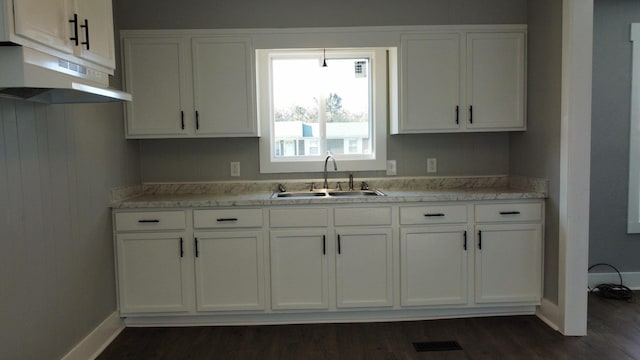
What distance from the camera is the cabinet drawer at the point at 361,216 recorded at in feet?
9.45

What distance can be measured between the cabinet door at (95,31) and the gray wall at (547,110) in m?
2.75

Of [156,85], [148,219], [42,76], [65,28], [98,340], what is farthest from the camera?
[156,85]

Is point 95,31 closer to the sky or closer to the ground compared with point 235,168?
closer to the sky

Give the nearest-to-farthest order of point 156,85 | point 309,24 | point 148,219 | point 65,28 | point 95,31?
1. point 65,28
2. point 95,31
3. point 148,219
4. point 156,85
5. point 309,24

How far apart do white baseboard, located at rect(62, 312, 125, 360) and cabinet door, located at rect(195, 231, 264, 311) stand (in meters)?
0.57

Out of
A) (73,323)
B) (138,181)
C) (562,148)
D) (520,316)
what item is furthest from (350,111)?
(73,323)

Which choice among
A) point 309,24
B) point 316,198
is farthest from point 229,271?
point 309,24

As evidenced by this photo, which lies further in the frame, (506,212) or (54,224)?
(506,212)

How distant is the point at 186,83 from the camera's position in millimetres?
3080

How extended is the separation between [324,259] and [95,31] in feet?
6.30

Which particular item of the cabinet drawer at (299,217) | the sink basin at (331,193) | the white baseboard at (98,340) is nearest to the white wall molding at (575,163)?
the sink basin at (331,193)

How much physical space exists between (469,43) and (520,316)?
2071mm

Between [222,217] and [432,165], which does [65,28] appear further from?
[432,165]

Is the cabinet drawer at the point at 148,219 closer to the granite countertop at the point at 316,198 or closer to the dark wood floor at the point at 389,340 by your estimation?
the granite countertop at the point at 316,198
